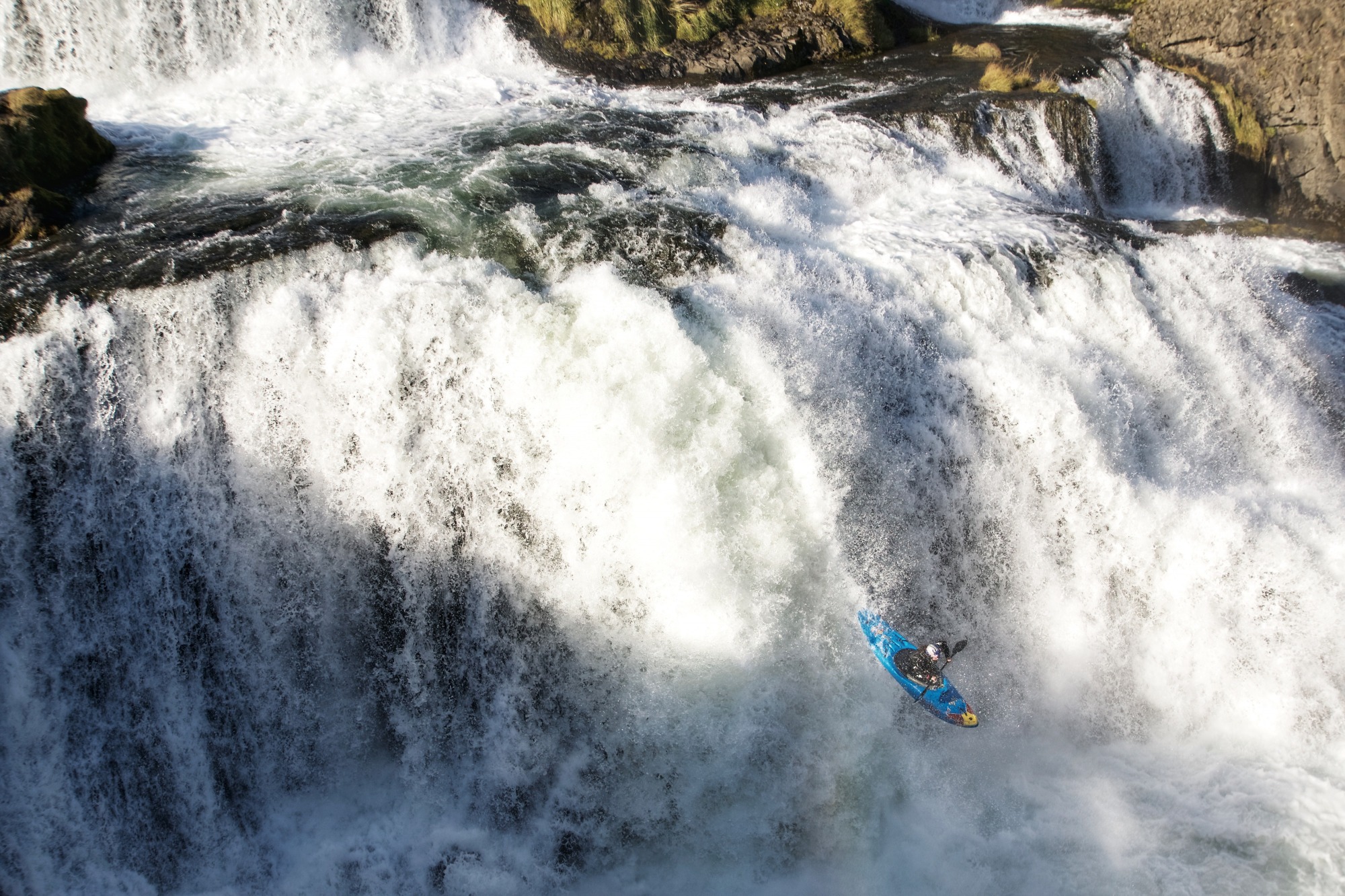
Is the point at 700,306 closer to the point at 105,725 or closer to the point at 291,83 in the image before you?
the point at 105,725

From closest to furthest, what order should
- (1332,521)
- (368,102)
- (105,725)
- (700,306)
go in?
(105,725)
(700,306)
(1332,521)
(368,102)

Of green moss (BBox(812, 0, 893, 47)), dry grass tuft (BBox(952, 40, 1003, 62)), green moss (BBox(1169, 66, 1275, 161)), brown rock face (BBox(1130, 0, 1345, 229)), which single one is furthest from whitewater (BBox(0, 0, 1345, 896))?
green moss (BBox(812, 0, 893, 47))

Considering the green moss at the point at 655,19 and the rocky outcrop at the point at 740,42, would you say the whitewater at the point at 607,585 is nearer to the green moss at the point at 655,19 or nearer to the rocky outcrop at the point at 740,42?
the rocky outcrop at the point at 740,42

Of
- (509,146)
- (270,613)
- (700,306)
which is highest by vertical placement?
(509,146)

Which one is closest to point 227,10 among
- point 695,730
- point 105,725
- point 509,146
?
point 509,146

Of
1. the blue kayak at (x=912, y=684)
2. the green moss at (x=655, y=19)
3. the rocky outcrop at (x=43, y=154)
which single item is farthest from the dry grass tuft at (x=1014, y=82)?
the rocky outcrop at (x=43, y=154)

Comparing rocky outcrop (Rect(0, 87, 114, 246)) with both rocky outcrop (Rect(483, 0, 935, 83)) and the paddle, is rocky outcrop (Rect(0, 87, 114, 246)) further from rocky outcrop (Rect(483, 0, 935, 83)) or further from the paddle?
the paddle

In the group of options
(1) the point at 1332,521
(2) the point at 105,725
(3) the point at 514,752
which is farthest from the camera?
(1) the point at 1332,521
